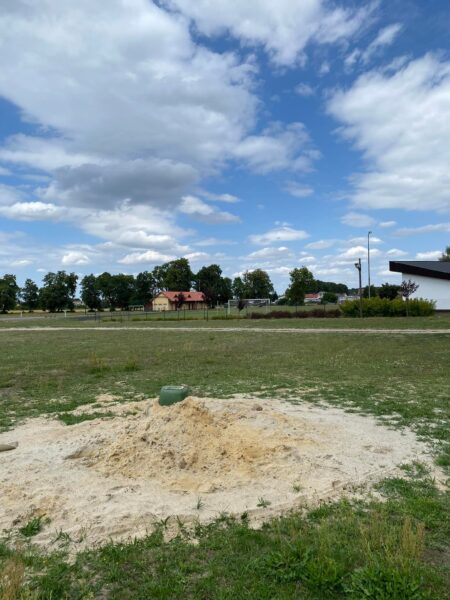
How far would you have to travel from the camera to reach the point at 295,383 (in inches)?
→ 404

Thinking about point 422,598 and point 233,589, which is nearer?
point 422,598

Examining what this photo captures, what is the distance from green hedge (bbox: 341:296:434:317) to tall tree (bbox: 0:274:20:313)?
257ft

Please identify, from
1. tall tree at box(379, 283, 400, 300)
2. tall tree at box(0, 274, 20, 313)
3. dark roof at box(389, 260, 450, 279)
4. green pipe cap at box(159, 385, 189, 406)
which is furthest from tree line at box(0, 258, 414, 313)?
green pipe cap at box(159, 385, 189, 406)

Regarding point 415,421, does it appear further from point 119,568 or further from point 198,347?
point 198,347

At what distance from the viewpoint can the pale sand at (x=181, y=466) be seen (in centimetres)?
386

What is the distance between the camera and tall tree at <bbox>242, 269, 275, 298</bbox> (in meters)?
115

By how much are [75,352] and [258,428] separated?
12548 millimetres

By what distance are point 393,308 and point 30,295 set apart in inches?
3725

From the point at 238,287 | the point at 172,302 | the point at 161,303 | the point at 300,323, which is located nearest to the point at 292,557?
the point at 300,323

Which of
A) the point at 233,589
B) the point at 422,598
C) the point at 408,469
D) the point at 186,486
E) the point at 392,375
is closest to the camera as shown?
the point at 422,598

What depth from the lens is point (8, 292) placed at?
316ft

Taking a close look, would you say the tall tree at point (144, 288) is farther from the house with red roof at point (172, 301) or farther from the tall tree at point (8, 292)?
the tall tree at point (8, 292)

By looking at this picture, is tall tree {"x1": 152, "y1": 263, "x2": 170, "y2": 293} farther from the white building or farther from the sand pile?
the sand pile

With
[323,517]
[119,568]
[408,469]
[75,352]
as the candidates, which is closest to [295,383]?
[408,469]
